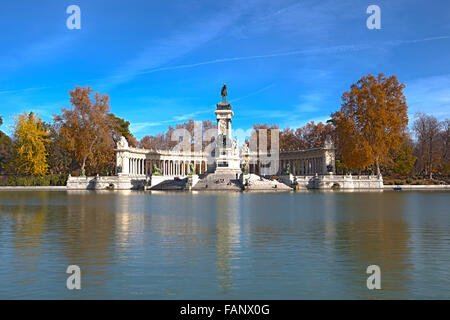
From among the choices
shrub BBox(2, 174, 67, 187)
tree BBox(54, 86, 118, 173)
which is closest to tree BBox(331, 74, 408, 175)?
tree BBox(54, 86, 118, 173)

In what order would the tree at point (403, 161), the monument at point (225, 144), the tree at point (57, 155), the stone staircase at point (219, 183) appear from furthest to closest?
1. the tree at point (57, 155)
2. the tree at point (403, 161)
3. the monument at point (225, 144)
4. the stone staircase at point (219, 183)

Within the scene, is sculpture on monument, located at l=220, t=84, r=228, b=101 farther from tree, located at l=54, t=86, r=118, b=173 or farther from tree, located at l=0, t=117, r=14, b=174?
tree, located at l=0, t=117, r=14, b=174

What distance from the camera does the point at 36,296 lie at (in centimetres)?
834

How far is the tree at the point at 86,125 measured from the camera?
7694 cm

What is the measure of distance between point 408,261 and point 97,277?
860 cm

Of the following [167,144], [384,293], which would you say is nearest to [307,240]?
[384,293]

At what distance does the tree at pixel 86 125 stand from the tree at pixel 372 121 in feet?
150

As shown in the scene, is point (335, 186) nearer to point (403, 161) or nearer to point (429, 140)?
point (403, 161)

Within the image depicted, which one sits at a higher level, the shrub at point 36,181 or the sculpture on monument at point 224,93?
the sculpture on monument at point 224,93

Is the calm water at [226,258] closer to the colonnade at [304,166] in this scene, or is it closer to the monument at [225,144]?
the monument at [225,144]

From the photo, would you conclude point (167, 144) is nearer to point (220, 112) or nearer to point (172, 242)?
point (220, 112)

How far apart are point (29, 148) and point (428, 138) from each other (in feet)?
264

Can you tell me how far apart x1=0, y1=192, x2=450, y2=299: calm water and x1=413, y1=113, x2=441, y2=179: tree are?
224 ft

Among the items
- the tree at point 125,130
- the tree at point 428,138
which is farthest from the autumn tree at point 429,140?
the tree at point 125,130
